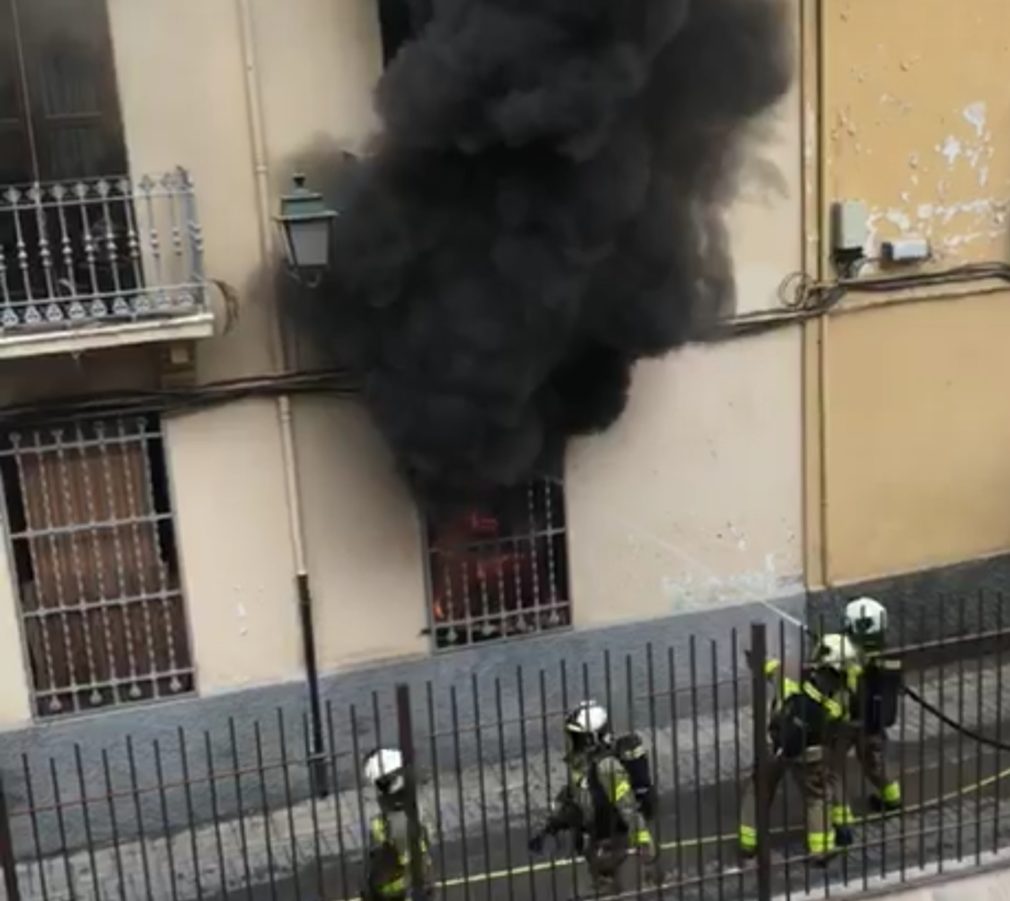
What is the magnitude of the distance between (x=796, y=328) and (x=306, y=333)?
339 centimetres

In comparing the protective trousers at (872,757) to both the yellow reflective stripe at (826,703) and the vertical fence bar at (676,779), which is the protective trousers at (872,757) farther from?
the vertical fence bar at (676,779)

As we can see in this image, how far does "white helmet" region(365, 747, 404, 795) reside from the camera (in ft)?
22.1

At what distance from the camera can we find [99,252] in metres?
7.89

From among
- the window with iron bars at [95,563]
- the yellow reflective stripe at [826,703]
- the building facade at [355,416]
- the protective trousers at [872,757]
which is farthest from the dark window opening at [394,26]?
the protective trousers at [872,757]

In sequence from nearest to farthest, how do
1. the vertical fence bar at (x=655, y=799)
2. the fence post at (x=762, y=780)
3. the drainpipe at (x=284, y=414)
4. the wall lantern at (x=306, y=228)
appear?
the fence post at (x=762, y=780), the vertical fence bar at (x=655, y=799), the wall lantern at (x=306, y=228), the drainpipe at (x=284, y=414)

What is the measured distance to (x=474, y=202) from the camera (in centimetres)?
814

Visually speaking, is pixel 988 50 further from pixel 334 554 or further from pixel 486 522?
pixel 334 554

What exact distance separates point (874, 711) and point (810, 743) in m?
0.50

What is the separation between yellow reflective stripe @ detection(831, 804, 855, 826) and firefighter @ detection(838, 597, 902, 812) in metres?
0.24

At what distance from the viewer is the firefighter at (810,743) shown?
7.35m

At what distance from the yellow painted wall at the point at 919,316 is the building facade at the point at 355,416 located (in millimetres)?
21

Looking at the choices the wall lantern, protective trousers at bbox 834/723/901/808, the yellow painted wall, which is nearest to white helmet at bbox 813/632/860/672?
protective trousers at bbox 834/723/901/808

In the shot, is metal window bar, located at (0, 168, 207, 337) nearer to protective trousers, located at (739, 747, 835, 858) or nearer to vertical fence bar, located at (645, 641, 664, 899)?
vertical fence bar, located at (645, 641, 664, 899)

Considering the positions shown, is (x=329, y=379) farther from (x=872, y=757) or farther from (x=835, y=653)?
(x=872, y=757)
